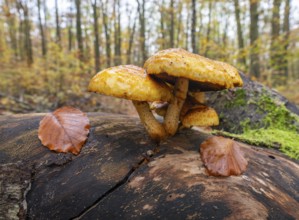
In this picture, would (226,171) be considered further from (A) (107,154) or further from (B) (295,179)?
(A) (107,154)

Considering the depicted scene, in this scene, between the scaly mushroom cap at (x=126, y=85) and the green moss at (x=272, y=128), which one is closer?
the scaly mushroom cap at (x=126, y=85)

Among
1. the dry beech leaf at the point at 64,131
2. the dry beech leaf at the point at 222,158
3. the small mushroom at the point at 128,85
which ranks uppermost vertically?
the small mushroom at the point at 128,85

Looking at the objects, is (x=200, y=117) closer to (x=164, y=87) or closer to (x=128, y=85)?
(x=164, y=87)

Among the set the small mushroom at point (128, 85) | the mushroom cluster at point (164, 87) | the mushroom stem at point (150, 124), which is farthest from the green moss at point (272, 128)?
the small mushroom at point (128, 85)

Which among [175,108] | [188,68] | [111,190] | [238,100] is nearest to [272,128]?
[238,100]

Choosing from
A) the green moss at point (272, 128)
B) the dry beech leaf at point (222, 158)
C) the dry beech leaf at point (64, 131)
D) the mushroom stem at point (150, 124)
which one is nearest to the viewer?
the dry beech leaf at point (222, 158)

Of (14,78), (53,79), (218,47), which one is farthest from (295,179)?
(14,78)

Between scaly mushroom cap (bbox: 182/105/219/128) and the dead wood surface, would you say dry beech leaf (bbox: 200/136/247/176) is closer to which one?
the dead wood surface

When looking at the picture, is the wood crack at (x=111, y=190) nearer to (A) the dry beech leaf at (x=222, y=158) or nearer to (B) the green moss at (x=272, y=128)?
(A) the dry beech leaf at (x=222, y=158)
